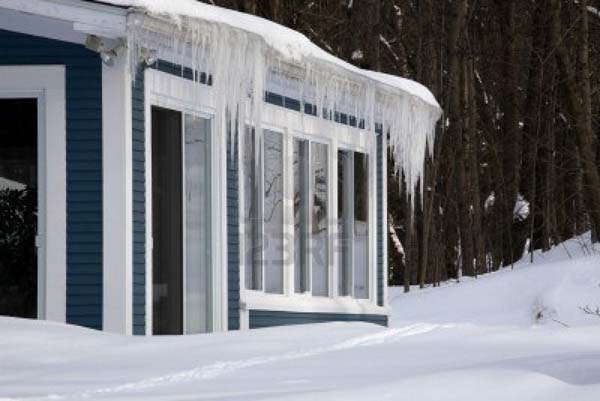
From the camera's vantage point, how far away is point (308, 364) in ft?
23.3

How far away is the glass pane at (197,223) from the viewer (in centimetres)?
1122

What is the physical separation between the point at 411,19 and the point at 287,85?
50.6 ft

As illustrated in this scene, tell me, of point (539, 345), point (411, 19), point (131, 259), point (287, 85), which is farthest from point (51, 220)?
point (411, 19)

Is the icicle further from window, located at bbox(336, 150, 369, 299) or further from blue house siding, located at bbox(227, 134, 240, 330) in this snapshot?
window, located at bbox(336, 150, 369, 299)

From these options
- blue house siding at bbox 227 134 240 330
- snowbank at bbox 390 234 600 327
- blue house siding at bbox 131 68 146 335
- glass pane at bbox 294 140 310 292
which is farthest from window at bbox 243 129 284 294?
snowbank at bbox 390 234 600 327

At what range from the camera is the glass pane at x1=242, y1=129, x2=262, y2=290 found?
39.7 ft

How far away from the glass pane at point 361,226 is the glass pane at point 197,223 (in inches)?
120

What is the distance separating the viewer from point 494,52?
2870cm

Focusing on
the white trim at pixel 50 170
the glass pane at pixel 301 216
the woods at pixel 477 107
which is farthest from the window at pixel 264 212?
the woods at pixel 477 107

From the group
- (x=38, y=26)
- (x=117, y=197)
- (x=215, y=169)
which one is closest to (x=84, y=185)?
(x=117, y=197)

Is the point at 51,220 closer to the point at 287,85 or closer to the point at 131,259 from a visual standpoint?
the point at 131,259

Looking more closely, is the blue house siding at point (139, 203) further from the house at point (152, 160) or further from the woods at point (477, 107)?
the woods at point (477, 107)

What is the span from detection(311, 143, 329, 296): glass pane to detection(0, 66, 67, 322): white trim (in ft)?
11.7

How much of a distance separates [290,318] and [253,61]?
114 inches
